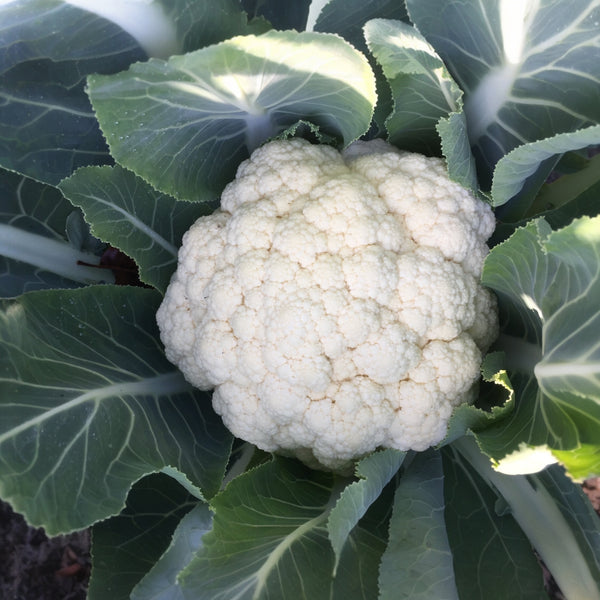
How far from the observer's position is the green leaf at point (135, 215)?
1.28 m

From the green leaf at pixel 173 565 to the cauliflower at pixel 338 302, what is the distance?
0.20 meters

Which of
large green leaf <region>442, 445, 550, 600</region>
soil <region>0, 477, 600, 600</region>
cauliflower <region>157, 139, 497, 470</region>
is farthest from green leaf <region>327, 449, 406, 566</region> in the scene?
soil <region>0, 477, 600, 600</region>

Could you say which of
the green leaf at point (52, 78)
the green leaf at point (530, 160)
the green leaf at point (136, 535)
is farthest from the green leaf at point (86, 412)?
the green leaf at point (530, 160)

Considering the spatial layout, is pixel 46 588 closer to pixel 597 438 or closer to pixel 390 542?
pixel 390 542

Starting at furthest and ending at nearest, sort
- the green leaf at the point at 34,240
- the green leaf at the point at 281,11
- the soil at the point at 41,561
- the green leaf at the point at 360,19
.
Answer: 1. the soil at the point at 41,561
2. the green leaf at the point at 34,240
3. the green leaf at the point at 281,11
4. the green leaf at the point at 360,19

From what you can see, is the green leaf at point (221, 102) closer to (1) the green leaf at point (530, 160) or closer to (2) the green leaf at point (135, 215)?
(2) the green leaf at point (135, 215)

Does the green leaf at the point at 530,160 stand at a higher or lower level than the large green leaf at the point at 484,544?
higher

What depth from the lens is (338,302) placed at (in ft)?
3.97

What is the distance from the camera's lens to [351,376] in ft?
4.11

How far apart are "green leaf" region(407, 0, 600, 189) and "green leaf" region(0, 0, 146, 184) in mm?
566

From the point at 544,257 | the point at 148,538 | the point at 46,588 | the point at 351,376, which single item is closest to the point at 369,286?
the point at 351,376

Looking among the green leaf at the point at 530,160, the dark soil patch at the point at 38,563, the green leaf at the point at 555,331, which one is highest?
the green leaf at the point at 530,160

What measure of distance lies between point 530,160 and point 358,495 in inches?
23.7

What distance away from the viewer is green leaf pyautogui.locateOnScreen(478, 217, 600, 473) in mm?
1004
